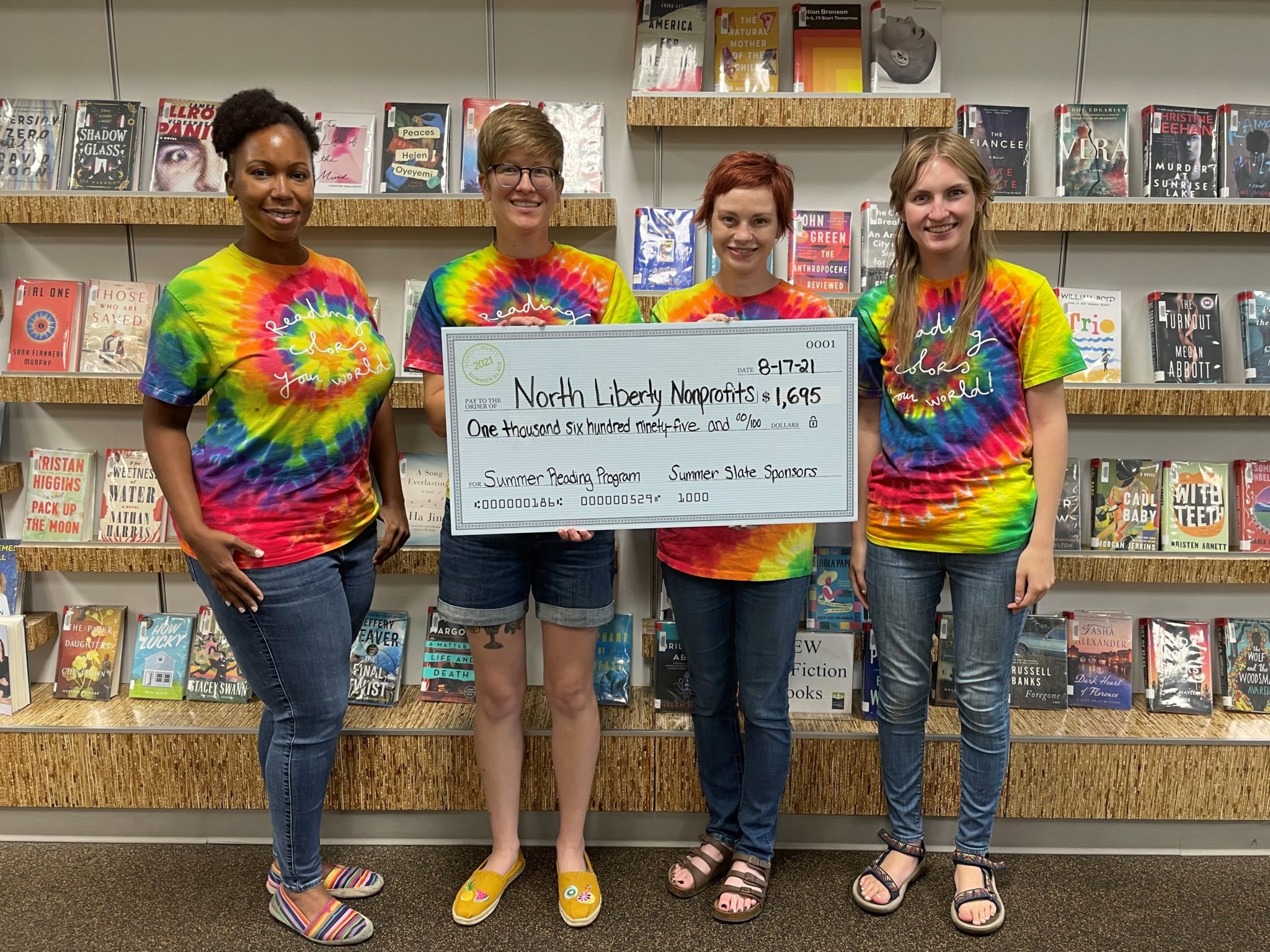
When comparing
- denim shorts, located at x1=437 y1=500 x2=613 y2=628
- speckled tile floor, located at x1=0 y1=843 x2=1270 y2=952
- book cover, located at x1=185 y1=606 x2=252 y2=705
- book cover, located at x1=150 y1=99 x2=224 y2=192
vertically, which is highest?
book cover, located at x1=150 y1=99 x2=224 y2=192

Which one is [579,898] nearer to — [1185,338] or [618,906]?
[618,906]

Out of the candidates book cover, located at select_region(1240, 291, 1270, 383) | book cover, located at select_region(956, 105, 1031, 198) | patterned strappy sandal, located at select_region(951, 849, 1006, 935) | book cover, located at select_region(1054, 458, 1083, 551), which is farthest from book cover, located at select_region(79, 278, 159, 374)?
book cover, located at select_region(1240, 291, 1270, 383)

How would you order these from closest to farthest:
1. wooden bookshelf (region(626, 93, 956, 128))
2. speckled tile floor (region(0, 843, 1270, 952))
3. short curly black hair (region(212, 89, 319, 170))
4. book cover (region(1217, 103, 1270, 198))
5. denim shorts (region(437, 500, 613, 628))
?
short curly black hair (region(212, 89, 319, 170)) → denim shorts (region(437, 500, 613, 628)) → speckled tile floor (region(0, 843, 1270, 952)) → wooden bookshelf (region(626, 93, 956, 128)) → book cover (region(1217, 103, 1270, 198))

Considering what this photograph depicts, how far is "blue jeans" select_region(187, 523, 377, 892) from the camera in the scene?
1676 mm

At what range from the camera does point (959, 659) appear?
6.15 ft

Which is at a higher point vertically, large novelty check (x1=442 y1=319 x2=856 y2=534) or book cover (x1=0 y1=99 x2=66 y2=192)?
book cover (x1=0 y1=99 x2=66 y2=192)

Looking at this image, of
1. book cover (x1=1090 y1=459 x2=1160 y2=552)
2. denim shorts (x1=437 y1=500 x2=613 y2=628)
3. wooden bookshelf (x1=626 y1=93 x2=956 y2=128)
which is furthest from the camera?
book cover (x1=1090 y1=459 x2=1160 y2=552)

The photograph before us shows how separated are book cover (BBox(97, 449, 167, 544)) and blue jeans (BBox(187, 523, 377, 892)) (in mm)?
800

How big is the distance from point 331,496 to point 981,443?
1.32 m

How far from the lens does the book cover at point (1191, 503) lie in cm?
239

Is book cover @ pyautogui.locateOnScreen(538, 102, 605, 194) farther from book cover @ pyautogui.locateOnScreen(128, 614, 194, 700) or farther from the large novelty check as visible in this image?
A: book cover @ pyautogui.locateOnScreen(128, 614, 194, 700)

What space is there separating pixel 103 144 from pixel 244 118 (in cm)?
109

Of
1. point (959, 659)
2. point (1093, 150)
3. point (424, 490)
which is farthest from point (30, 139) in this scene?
point (1093, 150)

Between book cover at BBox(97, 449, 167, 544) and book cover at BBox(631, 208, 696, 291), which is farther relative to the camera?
book cover at BBox(97, 449, 167, 544)
